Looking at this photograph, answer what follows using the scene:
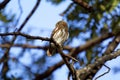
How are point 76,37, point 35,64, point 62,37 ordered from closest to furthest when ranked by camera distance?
point 62,37
point 76,37
point 35,64

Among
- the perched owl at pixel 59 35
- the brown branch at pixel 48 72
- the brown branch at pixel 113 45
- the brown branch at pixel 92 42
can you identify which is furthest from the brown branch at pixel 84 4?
the perched owl at pixel 59 35

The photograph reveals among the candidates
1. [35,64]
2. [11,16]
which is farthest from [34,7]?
[35,64]

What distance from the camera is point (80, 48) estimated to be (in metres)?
5.73

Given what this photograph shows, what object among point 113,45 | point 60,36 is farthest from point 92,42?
point 60,36

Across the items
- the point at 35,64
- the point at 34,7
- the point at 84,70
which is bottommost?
the point at 35,64

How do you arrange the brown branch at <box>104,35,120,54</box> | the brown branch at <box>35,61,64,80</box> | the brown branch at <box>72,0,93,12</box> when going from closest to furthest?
1. the brown branch at <box>104,35,120,54</box>
2. the brown branch at <box>72,0,93,12</box>
3. the brown branch at <box>35,61,64,80</box>

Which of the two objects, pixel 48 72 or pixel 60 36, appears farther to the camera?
Result: pixel 48 72

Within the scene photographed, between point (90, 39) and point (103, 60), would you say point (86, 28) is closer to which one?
point (90, 39)

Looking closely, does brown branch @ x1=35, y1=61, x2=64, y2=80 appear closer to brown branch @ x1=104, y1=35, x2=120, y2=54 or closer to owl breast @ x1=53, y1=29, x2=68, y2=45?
brown branch @ x1=104, y1=35, x2=120, y2=54

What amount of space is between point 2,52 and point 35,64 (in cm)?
56

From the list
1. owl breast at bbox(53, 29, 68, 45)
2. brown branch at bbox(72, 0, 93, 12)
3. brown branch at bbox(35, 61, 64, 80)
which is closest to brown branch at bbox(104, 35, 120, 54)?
brown branch at bbox(72, 0, 93, 12)

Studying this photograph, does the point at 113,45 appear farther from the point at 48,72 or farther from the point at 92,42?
the point at 48,72

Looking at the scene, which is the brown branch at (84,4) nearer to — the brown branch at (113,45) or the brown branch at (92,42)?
the brown branch at (92,42)

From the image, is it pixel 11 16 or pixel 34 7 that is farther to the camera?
pixel 11 16
